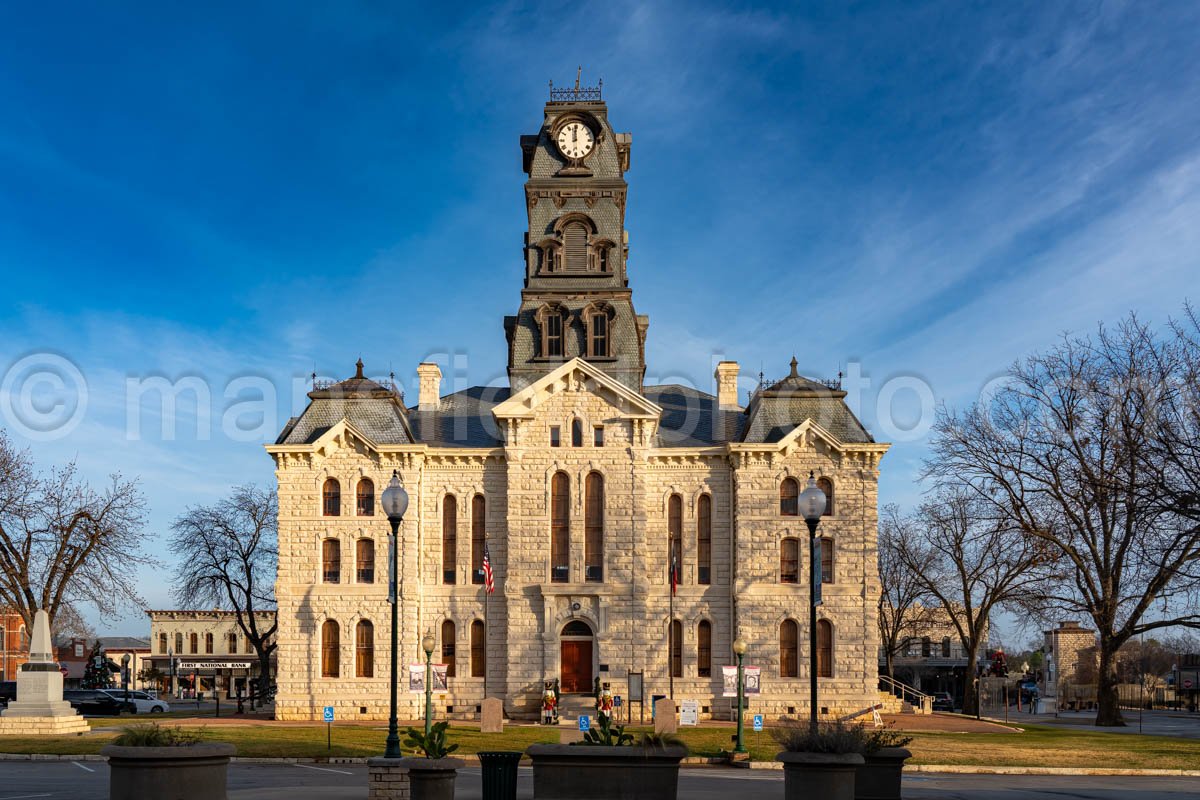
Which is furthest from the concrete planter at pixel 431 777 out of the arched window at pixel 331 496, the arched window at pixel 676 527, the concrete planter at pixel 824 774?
the arched window at pixel 331 496

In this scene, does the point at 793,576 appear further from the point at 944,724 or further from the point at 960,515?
the point at 960,515

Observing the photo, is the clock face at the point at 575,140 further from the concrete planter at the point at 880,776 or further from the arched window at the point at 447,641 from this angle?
the concrete planter at the point at 880,776

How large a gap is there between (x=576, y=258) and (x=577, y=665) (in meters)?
17.4

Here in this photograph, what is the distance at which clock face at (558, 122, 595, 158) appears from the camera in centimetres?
5253

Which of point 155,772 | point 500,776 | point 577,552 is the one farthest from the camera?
point 577,552

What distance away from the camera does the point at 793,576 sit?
4753cm

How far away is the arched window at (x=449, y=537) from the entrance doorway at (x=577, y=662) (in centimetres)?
539

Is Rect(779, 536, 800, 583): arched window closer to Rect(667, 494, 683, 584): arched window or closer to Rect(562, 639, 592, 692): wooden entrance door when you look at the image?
Rect(667, 494, 683, 584): arched window

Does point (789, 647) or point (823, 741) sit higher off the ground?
point (823, 741)

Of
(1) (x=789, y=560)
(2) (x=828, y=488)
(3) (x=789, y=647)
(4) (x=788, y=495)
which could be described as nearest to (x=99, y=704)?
(3) (x=789, y=647)

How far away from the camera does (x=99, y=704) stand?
55062 mm

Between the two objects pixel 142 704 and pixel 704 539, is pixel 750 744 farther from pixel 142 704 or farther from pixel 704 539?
pixel 142 704

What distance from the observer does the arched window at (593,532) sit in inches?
1860

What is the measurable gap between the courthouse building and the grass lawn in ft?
17.0
